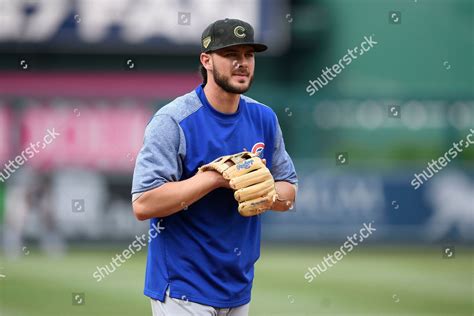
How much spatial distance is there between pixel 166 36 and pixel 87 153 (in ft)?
10.7

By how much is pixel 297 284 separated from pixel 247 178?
7.58m

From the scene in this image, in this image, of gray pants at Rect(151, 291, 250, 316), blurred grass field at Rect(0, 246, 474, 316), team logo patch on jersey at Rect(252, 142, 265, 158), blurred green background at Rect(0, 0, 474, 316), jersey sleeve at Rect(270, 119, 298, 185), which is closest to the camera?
gray pants at Rect(151, 291, 250, 316)

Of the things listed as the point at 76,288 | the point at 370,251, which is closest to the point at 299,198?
the point at 370,251

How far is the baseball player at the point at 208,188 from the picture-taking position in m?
3.71

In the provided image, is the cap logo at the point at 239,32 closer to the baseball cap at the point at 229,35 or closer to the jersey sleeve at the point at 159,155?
the baseball cap at the point at 229,35

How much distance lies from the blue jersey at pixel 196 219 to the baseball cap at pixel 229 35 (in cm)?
25

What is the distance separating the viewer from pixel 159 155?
12.2ft

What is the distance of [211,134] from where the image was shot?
3838 millimetres

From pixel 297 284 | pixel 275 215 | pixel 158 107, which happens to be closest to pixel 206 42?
pixel 297 284

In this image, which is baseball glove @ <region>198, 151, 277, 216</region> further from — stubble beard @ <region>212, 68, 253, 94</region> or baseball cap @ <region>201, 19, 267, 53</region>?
baseball cap @ <region>201, 19, 267, 53</region>

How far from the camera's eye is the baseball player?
3.71m

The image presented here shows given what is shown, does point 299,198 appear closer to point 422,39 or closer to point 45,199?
point 45,199

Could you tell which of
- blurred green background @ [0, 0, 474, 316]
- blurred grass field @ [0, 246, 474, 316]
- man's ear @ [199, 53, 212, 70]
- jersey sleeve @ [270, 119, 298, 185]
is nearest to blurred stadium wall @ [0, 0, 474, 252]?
blurred green background @ [0, 0, 474, 316]

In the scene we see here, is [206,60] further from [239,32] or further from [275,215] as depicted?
[275,215]
